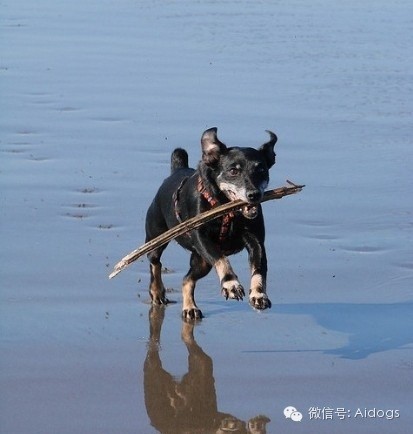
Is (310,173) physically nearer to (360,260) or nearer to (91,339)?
(360,260)

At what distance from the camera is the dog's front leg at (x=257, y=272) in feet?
22.3

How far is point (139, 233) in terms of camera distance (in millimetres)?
8688

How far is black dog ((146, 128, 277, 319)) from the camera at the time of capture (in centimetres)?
699

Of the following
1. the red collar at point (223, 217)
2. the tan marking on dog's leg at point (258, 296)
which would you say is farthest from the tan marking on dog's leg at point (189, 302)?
the tan marking on dog's leg at point (258, 296)

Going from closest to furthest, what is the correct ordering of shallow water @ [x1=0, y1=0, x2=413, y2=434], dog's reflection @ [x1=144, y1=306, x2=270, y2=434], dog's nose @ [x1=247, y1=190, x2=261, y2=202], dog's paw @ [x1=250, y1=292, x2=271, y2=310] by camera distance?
dog's reflection @ [x1=144, y1=306, x2=270, y2=434] < shallow water @ [x1=0, y1=0, x2=413, y2=434] < dog's paw @ [x1=250, y1=292, x2=271, y2=310] < dog's nose @ [x1=247, y1=190, x2=261, y2=202]

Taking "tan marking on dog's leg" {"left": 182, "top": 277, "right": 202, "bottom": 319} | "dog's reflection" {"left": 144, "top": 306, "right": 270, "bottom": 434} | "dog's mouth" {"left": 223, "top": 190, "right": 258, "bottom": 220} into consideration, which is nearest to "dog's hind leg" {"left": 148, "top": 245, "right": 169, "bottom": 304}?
"tan marking on dog's leg" {"left": 182, "top": 277, "right": 202, "bottom": 319}

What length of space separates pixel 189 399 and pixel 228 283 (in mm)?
877

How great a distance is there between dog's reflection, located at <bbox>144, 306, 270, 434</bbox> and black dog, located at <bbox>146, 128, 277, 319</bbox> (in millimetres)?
403

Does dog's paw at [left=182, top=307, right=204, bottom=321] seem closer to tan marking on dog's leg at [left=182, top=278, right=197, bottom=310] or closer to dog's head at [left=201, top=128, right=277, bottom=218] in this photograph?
tan marking on dog's leg at [left=182, top=278, right=197, bottom=310]

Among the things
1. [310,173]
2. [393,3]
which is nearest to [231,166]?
[310,173]

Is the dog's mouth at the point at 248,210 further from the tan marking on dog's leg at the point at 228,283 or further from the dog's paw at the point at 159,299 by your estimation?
the dog's paw at the point at 159,299

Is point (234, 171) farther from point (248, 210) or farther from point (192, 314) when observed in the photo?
point (192, 314)

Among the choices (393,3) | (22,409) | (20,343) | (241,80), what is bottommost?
(22,409)

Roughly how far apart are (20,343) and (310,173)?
3.99 metres
